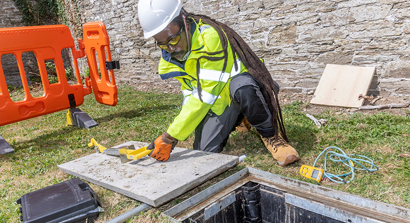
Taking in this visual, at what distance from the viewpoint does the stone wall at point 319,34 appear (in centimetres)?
383

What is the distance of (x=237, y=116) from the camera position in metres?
2.79

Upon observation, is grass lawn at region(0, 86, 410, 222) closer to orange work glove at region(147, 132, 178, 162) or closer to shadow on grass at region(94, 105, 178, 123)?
shadow on grass at region(94, 105, 178, 123)

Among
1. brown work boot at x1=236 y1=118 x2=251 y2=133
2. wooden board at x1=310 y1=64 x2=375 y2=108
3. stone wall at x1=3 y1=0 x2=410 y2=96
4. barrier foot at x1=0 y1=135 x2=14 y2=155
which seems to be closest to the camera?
Result: brown work boot at x1=236 y1=118 x2=251 y2=133

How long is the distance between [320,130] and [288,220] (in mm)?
1342

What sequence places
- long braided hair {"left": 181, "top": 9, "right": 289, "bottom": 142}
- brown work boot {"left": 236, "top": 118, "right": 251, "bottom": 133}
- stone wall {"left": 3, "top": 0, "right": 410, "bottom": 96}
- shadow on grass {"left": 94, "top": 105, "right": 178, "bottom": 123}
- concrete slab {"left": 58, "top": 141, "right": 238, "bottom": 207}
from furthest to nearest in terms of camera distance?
shadow on grass {"left": 94, "top": 105, "right": 178, "bottom": 123} → stone wall {"left": 3, "top": 0, "right": 410, "bottom": 96} → brown work boot {"left": 236, "top": 118, "right": 251, "bottom": 133} → long braided hair {"left": 181, "top": 9, "right": 289, "bottom": 142} → concrete slab {"left": 58, "top": 141, "right": 238, "bottom": 207}

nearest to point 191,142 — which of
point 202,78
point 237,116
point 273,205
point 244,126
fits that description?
point 244,126

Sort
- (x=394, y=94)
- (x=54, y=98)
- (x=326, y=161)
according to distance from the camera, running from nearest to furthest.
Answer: (x=326, y=161)
(x=394, y=94)
(x=54, y=98)

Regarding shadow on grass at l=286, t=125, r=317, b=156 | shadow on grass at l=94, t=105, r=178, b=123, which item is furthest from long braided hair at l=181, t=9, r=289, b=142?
shadow on grass at l=94, t=105, r=178, b=123

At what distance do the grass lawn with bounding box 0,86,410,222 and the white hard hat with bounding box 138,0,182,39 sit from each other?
1.29 m

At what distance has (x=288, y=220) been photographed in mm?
2148

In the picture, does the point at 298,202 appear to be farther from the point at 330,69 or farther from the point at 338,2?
the point at 338,2

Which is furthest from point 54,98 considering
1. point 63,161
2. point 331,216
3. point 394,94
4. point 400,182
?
point 394,94

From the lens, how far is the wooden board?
3.98 metres

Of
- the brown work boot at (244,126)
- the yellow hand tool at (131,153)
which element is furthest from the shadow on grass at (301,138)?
the yellow hand tool at (131,153)
